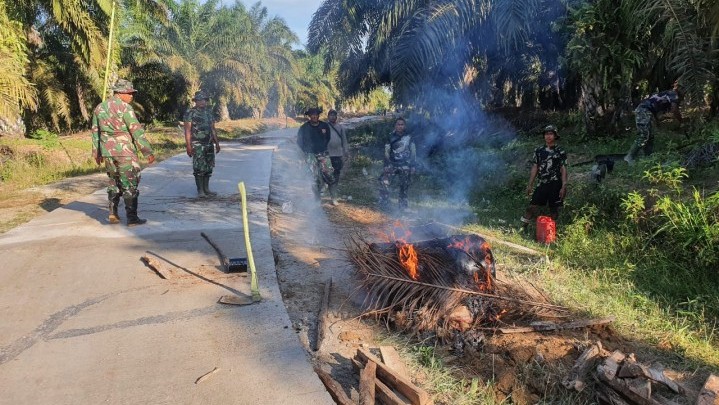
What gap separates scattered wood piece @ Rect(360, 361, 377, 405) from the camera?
2.51 meters

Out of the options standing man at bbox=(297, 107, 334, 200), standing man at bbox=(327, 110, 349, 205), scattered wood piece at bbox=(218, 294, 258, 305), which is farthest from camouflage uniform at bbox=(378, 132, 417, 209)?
scattered wood piece at bbox=(218, 294, 258, 305)

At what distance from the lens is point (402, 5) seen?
10.8m

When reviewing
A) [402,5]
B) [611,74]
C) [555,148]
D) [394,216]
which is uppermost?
[402,5]

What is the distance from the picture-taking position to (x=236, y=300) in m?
3.62

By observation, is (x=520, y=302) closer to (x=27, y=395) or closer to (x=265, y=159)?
(x=27, y=395)

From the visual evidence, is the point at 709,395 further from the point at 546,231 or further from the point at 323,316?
the point at 546,231

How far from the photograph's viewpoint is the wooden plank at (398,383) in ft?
8.04

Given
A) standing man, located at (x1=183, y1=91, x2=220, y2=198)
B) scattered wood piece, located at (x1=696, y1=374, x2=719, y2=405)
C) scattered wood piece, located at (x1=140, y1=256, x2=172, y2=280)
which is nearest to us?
scattered wood piece, located at (x1=696, y1=374, x2=719, y2=405)

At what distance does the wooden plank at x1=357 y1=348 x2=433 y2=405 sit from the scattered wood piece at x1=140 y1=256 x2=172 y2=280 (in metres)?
2.13

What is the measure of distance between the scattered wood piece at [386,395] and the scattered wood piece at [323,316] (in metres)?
0.62

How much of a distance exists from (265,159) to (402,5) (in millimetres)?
5490

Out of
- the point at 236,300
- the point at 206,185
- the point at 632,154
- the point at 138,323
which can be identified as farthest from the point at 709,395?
the point at 206,185

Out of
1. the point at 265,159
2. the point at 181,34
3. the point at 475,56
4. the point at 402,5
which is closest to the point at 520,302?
the point at 402,5

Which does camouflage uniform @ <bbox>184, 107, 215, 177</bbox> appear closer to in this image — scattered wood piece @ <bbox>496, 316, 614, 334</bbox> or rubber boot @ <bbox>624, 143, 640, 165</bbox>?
scattered wood piece @ <bbox>496, 316, 614, 334</bbox>
